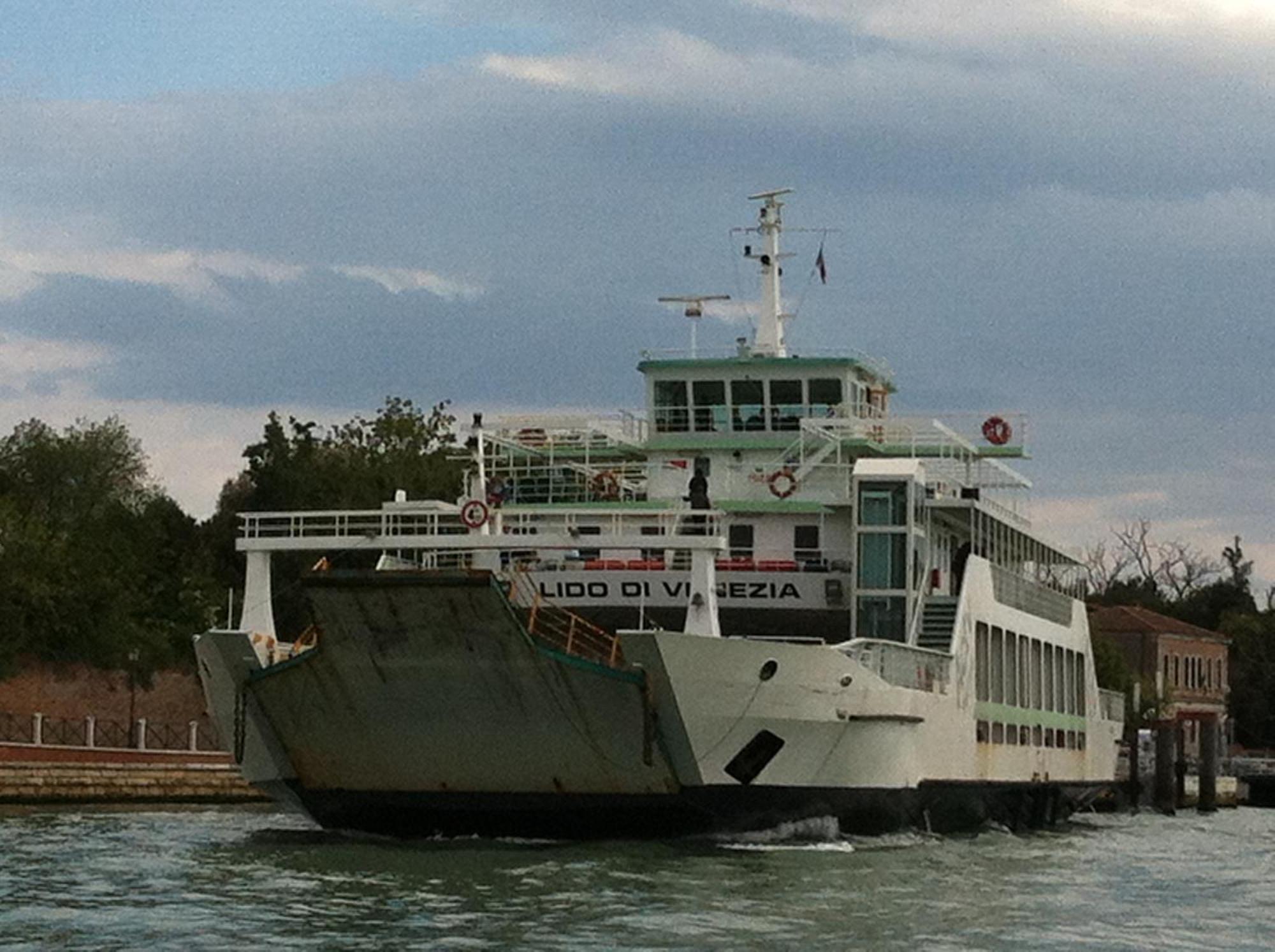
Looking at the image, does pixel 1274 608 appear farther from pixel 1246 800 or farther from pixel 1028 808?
pixel 1028 808

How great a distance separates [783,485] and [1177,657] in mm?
71200

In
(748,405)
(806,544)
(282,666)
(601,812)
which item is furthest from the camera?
(748,405)

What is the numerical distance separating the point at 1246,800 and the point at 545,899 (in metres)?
60.0

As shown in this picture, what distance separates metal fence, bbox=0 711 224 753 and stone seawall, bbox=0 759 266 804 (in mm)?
2136

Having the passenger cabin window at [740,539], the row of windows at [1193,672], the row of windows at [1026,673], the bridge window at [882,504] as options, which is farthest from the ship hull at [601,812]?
the row of windows at [1193,672]

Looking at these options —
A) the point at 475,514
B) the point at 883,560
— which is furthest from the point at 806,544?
the point at 475,514

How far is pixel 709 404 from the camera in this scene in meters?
45.3

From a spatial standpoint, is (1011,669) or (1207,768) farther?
(1207,768)

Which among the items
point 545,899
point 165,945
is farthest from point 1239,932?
point 165,945

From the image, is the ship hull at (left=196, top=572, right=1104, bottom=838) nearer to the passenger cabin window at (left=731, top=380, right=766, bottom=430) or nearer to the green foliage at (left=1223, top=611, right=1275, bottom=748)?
the passenger cabin window at (left=731, top=380, right=766, bottom=430)

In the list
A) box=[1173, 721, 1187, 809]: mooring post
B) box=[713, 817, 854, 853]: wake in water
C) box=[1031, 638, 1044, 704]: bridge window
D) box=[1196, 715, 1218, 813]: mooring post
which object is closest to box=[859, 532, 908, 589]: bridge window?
box=[713, 817, 854, 853]: wake in water

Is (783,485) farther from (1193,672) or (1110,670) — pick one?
(1193,672)

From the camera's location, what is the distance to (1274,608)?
5030 inches

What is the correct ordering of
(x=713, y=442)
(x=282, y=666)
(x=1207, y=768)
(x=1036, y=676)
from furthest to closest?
1. (x=1207, y=768)
2. (x=1036, y=676)
3. (x=713, y=442)
4. (x=282, y=666)
